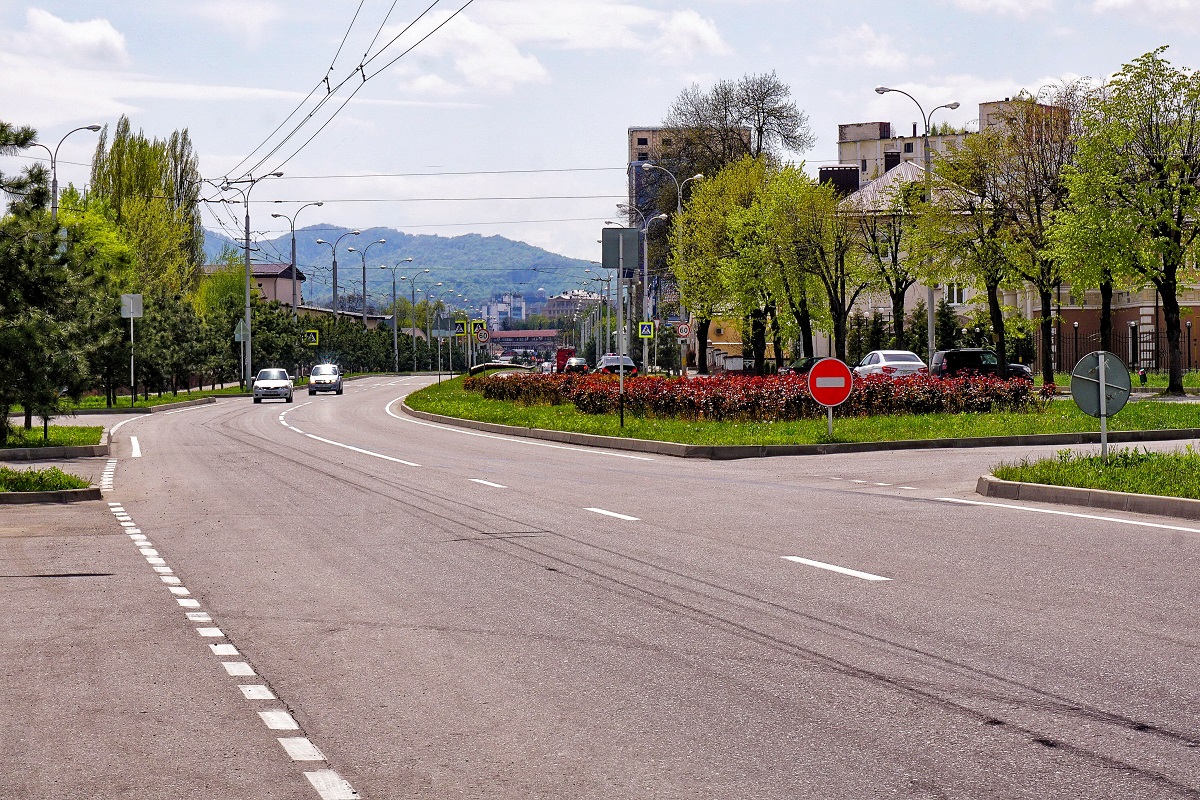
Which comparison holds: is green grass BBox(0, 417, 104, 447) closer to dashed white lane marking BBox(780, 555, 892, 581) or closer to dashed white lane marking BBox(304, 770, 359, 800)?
dashed white lane marking BBox(780, 555, 892, 581)

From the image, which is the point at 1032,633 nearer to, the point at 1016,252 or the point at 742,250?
the point at 1016,252

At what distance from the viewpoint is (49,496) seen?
652 inches

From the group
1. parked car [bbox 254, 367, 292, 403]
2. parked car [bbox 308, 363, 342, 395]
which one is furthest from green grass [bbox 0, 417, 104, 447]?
parked car [bbox 308, 363, 342, 395]

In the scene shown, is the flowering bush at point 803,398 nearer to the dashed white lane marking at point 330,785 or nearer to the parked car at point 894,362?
the parked car at point 894,362

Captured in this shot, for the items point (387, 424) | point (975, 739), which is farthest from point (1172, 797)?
point (387, 424)

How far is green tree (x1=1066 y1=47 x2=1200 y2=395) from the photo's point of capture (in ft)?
132

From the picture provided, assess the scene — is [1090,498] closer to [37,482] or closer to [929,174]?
[37,482]

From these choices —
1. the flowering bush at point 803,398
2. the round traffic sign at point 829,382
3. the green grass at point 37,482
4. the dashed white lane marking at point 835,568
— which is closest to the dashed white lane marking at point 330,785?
the dashed white lane marking at point 835,568

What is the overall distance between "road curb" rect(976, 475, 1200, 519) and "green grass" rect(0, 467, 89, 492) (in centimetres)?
1042

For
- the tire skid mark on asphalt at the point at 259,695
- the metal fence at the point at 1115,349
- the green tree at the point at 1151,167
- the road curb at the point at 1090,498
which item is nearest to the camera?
the tire skid mark on asphalt at the point at 259,695

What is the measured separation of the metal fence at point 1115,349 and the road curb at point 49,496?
50.2 metres

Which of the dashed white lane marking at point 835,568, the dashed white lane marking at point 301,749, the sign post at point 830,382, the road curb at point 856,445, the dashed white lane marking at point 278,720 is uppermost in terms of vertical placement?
the sign post at point 830,382

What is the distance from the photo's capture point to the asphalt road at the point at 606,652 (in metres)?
5.14

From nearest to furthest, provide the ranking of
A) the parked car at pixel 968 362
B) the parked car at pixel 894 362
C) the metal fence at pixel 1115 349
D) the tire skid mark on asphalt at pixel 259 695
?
the tire skid mark on asphalt at pixel 259 695, the parked car at pixel 968 362, the parked car at pixel 894 362, the metal fence at pixel 1115 349
